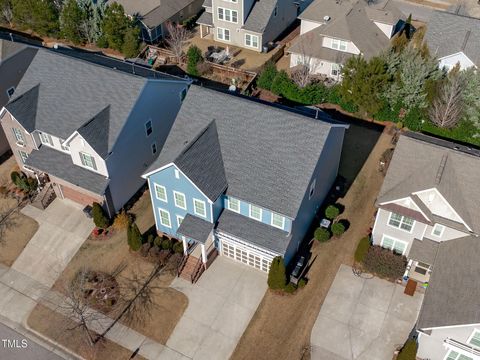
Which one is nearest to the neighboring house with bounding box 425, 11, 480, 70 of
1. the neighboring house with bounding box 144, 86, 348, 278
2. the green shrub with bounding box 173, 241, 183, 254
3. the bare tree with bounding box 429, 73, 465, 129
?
the bare tree with bounding box 429, 73, 465, 129

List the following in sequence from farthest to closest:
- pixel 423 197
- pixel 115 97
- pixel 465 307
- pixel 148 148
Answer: pixel 148 148 → pixel 115 97 → pixel 423 197 → pixel 465 307

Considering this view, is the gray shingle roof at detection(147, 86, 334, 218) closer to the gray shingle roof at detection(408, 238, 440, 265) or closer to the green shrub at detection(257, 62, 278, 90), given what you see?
the gray shingle roof at detection(408, 238, 440, 265)

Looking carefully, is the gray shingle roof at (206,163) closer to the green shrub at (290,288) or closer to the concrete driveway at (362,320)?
the green shrub at (290,288)

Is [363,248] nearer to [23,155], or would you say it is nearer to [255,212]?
[255,212]

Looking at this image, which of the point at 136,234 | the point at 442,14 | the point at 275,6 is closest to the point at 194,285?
the point at 136,234

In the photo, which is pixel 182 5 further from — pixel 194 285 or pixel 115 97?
pixel 194 285

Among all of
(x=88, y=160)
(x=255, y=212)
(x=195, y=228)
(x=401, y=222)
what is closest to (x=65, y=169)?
(x=88, y=160)
